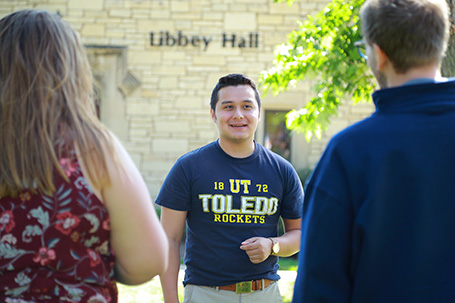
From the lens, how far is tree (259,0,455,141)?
5.86 metres

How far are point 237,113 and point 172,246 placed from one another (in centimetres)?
81

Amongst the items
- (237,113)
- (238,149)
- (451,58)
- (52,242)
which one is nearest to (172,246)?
(238,149)

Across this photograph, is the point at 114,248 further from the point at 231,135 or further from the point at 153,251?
the point at 231,135

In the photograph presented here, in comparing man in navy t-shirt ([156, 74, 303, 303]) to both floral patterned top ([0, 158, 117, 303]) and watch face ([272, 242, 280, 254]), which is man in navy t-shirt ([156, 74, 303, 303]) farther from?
floral patterned top ([0, 158, 117, 303])

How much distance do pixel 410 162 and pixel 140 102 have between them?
30.1 ft

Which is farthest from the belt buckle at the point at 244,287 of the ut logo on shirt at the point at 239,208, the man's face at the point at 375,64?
the man's face at the point at 375,64

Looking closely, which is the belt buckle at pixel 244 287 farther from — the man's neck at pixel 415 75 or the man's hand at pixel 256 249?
the man's neck at pixel 415 75

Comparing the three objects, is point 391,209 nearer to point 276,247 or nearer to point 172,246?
point 276,247

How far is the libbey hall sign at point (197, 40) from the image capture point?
10.4 meters

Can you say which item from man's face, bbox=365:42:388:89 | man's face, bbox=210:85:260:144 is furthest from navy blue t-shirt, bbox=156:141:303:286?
man's face, bbox=365:42:388:89

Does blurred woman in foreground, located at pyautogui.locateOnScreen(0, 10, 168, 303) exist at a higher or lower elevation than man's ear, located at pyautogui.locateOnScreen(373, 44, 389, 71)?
lower

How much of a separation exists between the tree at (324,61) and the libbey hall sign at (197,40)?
418cm

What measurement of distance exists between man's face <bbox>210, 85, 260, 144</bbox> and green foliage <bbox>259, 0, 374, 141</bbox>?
2721mm

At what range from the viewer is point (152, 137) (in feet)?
34.7
